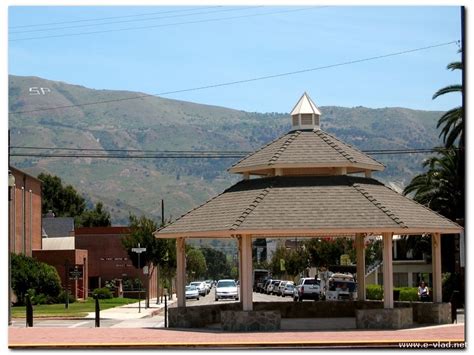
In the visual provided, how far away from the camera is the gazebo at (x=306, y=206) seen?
31266mm

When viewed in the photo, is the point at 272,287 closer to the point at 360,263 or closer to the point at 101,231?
the point at 101,231

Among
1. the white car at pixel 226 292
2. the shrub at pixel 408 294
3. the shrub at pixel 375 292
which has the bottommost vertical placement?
the white car at pixel 226 292

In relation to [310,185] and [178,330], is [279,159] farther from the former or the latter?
[178,330]

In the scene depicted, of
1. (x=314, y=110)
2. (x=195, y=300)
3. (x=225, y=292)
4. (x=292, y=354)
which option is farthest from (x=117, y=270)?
(x=292, y=354)

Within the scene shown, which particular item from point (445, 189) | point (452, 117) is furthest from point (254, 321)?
point (445, 189)

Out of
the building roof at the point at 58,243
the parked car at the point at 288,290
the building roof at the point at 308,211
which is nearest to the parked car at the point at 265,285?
the parked car at the point at 288,290

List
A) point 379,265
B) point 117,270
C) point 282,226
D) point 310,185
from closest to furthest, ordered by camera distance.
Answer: point 282,226 < point 310,185 < point 379,265 < point 117,270

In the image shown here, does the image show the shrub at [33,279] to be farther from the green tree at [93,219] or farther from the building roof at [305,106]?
the green tree at [93,219]

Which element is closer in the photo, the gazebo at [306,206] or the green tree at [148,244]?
the gazebo at [306,206]

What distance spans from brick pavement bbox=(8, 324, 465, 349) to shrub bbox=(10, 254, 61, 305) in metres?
31.8

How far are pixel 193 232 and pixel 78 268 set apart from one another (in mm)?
45405

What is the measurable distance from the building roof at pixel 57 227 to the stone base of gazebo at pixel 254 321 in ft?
241

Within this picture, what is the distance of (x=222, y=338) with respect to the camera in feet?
90.8

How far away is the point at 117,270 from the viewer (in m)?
89.4
